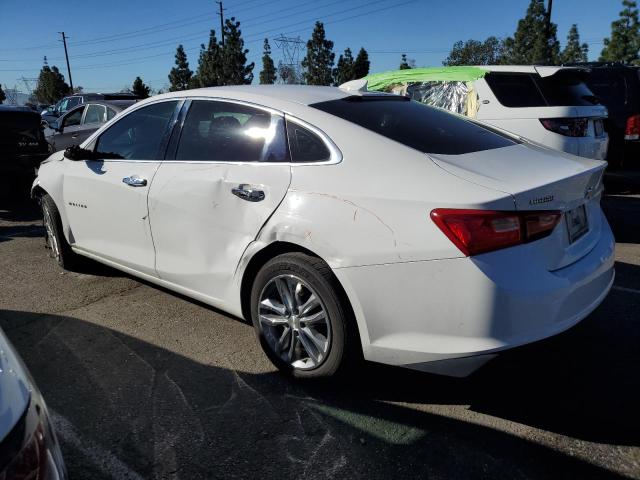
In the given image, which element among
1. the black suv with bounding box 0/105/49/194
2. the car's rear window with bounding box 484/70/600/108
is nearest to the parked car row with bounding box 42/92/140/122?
the black suv with bounding box 0/105/49/194

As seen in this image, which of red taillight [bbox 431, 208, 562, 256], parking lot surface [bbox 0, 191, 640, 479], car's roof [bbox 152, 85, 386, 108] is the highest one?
car's roof [bbox 152, 85, 386, 108]

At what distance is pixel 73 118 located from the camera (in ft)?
36.7

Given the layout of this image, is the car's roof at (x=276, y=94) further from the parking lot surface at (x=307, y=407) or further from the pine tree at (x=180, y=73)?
the pine tree at (x=180, y=73)

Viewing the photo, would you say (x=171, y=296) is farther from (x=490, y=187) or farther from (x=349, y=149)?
(x=490, y=187)

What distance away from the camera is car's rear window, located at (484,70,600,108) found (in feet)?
21.3

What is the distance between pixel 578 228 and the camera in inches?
105

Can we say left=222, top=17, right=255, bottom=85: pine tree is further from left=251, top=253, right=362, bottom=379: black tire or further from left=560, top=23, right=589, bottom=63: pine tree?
left=251, top=253, right=362, bottom=379: black tire

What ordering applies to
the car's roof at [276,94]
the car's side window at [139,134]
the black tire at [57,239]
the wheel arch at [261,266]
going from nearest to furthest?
the wheel arch at [261,266], the car's roof at [276,94], the car's side window at [139,134], the black tire at [57,239]

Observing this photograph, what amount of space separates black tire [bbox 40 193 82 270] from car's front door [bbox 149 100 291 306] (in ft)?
5.33

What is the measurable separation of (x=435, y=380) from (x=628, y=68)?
27.0 ft

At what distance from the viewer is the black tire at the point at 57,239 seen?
473 cm

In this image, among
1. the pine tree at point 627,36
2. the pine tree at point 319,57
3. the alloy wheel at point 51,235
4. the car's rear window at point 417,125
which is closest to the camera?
the car's rear window at point 417,125

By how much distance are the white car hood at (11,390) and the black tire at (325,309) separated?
1.40 meters

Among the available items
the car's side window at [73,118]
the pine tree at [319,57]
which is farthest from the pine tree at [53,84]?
the car's side window at [73,118]
